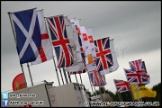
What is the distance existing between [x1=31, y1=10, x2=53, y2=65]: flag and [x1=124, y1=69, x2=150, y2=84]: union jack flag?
19.9m

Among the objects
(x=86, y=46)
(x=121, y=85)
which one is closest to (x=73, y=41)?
(x=86, y=46)

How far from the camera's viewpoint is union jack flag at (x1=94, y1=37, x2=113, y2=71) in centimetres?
3631

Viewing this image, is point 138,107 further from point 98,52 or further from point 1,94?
point 1,94

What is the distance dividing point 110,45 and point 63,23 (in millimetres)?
10291

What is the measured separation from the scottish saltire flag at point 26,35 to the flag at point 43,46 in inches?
15.4

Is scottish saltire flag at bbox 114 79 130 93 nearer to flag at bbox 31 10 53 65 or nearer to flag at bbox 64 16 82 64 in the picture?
flag at bbox 64 16 82 64

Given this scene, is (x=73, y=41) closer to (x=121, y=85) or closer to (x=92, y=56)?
(x=92, y=56)

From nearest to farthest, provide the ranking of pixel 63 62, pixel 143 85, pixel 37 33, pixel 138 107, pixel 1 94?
pixel 1 94 < pixel 37 33 < pixel 63 62 < pixel 138 107 < pixel 143 85

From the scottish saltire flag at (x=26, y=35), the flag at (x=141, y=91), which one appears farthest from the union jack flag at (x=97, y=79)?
the scottish saltire flag at (x=26, y=35)

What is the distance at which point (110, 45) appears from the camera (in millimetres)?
36812

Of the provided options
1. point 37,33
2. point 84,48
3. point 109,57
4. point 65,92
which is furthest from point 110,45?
point 65,92

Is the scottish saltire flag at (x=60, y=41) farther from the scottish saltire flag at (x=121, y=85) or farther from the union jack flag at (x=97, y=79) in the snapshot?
the scottish saltire flag at (x=121, y=85)

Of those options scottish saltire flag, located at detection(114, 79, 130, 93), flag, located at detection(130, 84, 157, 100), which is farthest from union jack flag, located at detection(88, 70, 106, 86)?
scottish saltire flag, located at detection(114, 79, 130, 93)

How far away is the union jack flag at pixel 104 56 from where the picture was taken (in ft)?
119
